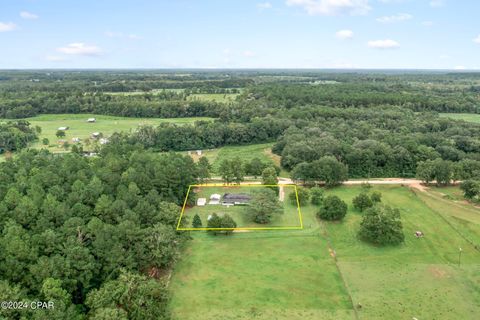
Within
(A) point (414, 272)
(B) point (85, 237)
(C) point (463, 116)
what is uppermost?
(C) point (463, 116)

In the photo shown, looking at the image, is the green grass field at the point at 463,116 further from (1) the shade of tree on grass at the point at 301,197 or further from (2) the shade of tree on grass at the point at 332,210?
(2) the shade of tree on grass at the point at 332,210

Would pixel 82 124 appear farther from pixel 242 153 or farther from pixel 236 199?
pixel 236 199

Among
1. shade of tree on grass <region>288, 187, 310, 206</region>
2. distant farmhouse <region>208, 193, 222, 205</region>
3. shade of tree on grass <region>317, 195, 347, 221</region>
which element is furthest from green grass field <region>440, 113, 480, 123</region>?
distant farmhouse <region>208, 193, 222, 205</region>

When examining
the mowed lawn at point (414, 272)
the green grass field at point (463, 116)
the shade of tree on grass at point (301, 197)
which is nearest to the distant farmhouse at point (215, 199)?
the shade of tree on grass at point (301, 197)

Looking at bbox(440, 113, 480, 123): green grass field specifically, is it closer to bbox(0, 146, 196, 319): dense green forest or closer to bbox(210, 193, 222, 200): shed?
bbox(210, 193, 222, 200): shed

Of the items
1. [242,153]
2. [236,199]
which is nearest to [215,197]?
[236,199]

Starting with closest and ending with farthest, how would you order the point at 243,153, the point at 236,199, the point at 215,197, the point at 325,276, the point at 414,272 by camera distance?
the point at 325,276 → the point at 414,272 → the point at 236,199 → the point at 215,197 → the point at 243,153
